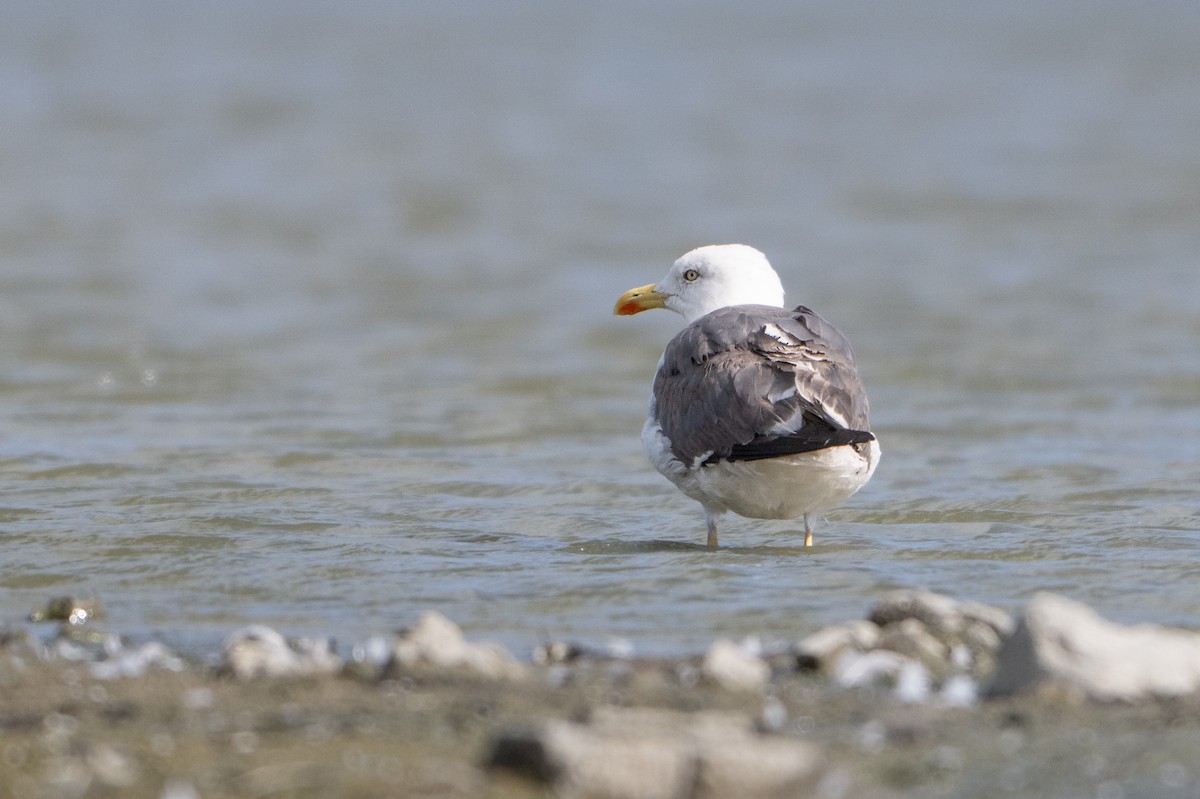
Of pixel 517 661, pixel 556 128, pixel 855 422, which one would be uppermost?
pixel 556 128

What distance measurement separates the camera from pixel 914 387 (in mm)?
12102

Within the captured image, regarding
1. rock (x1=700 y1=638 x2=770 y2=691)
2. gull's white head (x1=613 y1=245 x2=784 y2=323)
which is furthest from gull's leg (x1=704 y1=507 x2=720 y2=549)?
rock (x1=700 y1=638 x2=770 y2=691)

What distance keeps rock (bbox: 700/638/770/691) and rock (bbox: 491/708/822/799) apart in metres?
0.98

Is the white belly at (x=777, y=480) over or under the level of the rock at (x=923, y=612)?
over

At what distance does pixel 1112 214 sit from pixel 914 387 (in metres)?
8.83

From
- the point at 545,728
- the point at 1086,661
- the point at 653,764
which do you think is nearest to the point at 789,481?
the point at 1086,661

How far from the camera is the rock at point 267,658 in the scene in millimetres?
4922

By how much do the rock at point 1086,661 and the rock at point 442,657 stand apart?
1460 mm

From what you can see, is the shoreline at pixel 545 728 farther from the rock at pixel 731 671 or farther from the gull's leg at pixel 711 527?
the gull's leg at pixel 711 527

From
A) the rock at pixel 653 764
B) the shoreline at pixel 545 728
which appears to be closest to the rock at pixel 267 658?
the shoreline at pixel 545 728

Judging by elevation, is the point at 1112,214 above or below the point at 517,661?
above

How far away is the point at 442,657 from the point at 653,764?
138cm

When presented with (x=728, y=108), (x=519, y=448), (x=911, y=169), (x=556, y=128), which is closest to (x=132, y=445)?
(x=519, y=448)

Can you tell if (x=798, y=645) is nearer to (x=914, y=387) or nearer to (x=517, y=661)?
(x=517, y=661)
